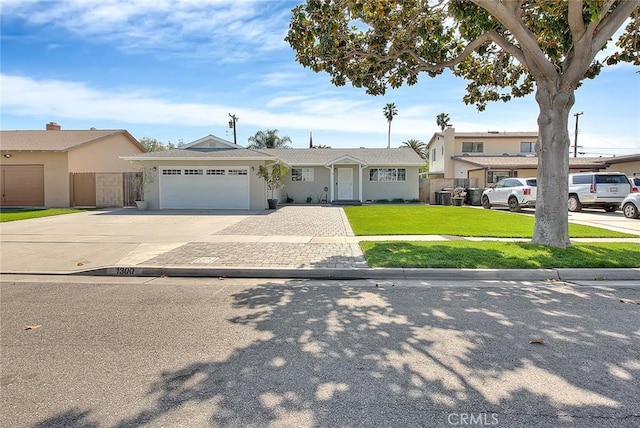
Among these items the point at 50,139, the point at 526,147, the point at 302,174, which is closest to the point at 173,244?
the point at 302,174

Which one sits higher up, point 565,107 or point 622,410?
point 565,107

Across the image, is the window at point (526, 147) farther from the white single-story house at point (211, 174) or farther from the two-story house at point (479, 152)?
the white single-story house at point (211, 174)

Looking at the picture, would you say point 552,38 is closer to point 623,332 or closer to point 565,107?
point 565,107

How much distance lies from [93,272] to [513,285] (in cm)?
770

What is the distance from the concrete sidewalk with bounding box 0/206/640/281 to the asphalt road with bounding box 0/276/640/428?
1.07 m

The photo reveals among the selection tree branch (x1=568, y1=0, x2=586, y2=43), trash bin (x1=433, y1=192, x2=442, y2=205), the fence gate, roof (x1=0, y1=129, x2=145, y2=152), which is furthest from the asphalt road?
roof (x1=0, y1=129, x2=145, y2=152)

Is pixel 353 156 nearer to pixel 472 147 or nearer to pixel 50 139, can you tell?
pixel 472 147

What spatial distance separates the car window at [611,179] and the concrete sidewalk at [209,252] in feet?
32.9

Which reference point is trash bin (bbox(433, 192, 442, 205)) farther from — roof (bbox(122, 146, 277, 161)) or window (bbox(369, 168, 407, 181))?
roof (bbox(122, 146, 277, 161))

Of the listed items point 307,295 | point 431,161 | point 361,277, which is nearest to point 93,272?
point 307,295

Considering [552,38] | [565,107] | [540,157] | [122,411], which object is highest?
[552,38]

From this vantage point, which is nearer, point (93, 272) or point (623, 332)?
point (623, 332)

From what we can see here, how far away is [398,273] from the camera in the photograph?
721 cm

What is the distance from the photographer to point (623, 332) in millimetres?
4367
